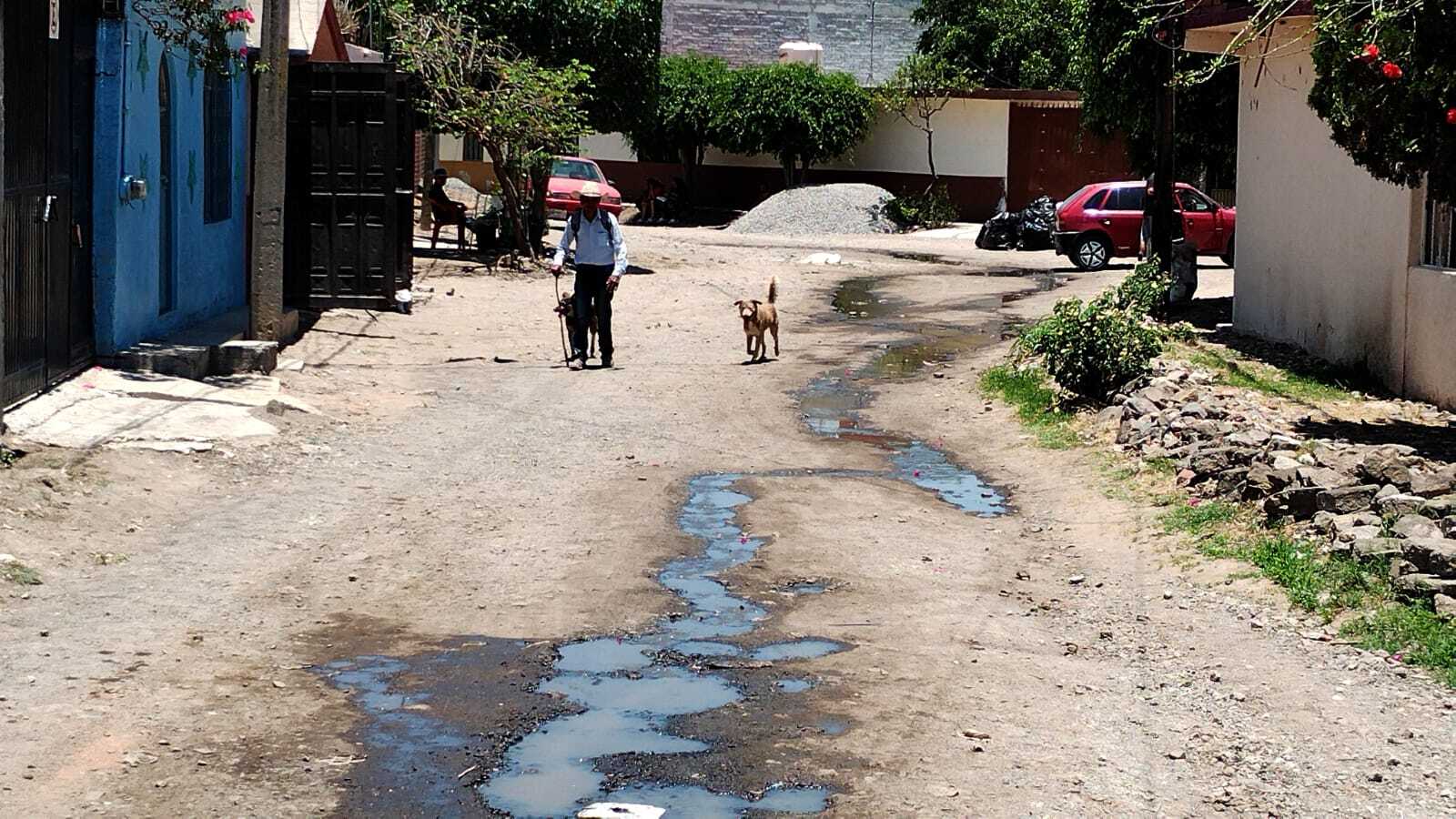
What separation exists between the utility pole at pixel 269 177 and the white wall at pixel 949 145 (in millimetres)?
29279

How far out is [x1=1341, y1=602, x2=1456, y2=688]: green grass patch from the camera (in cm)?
665

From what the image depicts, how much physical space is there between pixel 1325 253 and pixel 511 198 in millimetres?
13662

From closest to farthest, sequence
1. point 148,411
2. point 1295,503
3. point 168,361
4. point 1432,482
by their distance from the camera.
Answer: point 1432,482 < point 1295,503 < point 148,411 < point 168,361

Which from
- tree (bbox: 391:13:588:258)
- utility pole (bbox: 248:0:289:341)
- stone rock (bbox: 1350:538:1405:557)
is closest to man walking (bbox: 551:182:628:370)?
utility pole (bbox: 248:0:289:341)

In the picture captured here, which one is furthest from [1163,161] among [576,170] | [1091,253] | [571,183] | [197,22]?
[576,170]

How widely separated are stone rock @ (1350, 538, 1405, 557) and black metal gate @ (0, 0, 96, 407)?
7.06 meters

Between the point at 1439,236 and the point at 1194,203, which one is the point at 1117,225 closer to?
the point at 1194,203

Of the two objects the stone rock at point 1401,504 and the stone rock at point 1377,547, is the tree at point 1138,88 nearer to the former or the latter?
the stone rock at point 1401,504

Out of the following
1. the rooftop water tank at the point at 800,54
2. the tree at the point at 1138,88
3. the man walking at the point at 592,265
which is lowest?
the man walking at the point at 592,265

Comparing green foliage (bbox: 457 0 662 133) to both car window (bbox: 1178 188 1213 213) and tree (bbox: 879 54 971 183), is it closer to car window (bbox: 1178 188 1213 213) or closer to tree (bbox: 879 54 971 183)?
car window (bbox: 1178 188 1213 213)

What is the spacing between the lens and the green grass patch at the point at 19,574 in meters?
7.50

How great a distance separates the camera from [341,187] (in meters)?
17.6

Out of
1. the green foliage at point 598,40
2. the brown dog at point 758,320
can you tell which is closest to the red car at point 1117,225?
the green foliage at point 598,40

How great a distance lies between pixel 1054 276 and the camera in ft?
93.8
